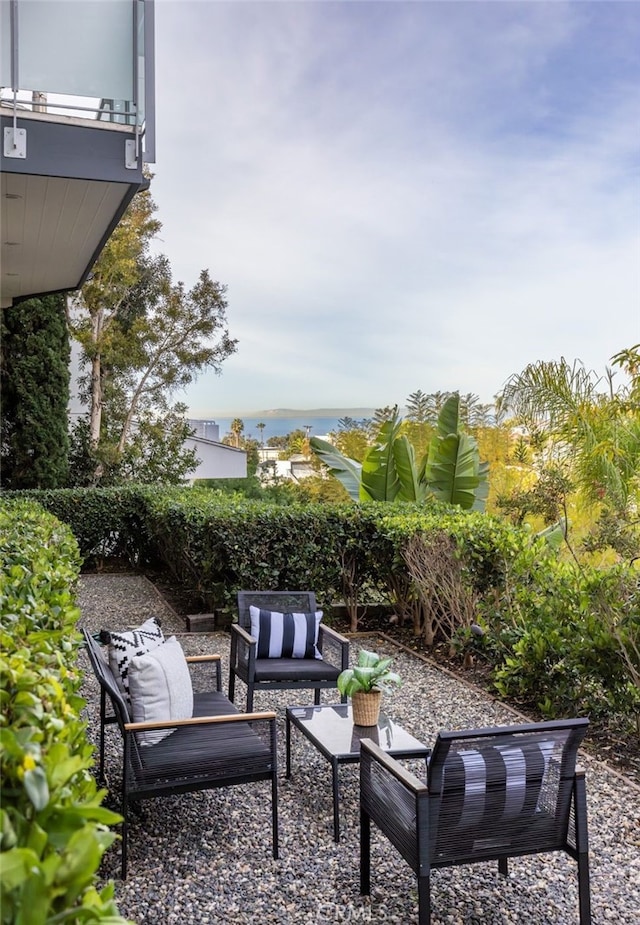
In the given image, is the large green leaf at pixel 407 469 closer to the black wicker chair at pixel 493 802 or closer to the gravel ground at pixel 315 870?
the gravel ground at pixel 315 870

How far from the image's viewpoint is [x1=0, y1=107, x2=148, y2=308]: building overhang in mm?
5605

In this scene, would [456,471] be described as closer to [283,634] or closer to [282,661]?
[283,634]

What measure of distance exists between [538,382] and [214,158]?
1692 centimetres

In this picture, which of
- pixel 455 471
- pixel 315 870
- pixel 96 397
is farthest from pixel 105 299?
pixel 315 870

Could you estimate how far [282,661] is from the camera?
5367 millimetres

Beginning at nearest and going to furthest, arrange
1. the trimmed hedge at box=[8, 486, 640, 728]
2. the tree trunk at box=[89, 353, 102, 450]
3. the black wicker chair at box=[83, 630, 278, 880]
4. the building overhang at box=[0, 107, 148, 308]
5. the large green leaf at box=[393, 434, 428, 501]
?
the black wicker chair at box=[83, 630, 278, 880] → the trimmed hedge at box=[8, 486, 640, 728] → the building overhang at box=[0, 107, 148, 308] → the large green leaf at box=[393, 434, 428, 501] → the tree trunk at box=[89, 353, 102, 450]

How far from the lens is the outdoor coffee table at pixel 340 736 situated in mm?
3643

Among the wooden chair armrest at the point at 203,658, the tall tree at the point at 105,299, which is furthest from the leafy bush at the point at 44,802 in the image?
the tall tree at the point at 105,299

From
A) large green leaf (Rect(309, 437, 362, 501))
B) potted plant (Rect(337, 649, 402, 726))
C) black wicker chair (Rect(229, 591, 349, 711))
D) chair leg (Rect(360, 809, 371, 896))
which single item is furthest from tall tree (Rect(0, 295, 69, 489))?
chair leg (Rect(360, 809, 371, 896))

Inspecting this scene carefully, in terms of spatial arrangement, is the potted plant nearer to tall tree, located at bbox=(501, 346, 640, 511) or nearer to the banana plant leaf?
Result: tall tree, located at bbox=(501, 346, 640, 511)

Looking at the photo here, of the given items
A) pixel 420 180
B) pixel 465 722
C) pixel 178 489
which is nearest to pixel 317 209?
pixel 420 180

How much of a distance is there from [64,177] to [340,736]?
450cm

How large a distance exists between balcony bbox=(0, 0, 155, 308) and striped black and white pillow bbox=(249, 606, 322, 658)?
11.5 feet

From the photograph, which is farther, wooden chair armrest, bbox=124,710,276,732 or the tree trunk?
the tree trunk
